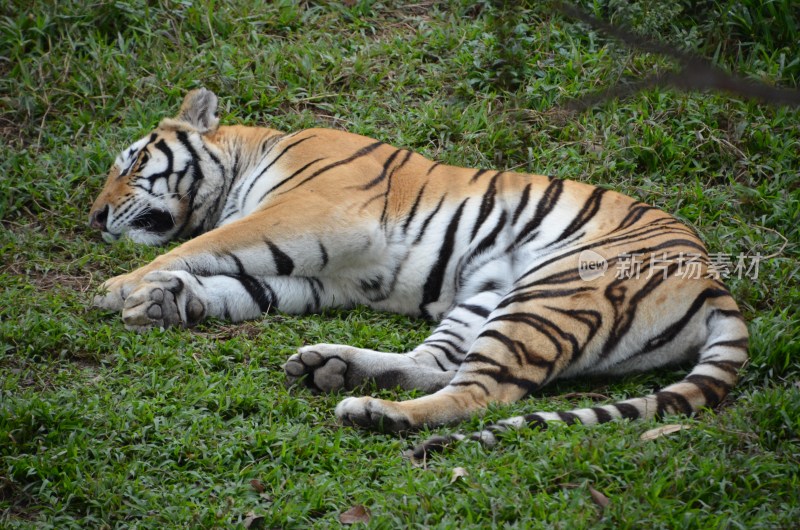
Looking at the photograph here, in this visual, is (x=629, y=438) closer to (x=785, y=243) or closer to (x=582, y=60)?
(x=785, y=243)

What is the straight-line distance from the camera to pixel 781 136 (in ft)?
18.2

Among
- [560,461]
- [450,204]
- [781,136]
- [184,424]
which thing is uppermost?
→ [781,136]

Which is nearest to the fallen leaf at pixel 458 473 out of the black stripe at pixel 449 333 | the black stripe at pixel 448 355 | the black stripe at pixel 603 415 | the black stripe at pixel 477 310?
the black stripe at pixel 603 415

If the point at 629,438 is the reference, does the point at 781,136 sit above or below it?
above

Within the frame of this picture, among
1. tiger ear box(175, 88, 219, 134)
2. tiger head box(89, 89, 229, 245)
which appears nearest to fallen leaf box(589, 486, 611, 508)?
tiger head box(89, 89, 229, 245)

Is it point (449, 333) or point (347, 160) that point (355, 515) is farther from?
point (347, 160)

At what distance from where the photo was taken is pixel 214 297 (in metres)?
4.44

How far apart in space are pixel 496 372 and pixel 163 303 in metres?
1.64

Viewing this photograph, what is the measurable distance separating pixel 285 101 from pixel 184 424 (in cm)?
335

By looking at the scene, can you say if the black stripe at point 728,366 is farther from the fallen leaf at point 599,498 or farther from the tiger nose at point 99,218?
the tiger nose at point 99,218

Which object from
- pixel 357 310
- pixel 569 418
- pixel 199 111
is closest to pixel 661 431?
pixel 569 418

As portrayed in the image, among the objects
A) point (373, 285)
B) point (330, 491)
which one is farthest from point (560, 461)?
point (373, 285)

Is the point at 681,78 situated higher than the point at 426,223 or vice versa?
the point at 681,78

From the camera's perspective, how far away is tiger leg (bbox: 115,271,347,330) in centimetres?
420
